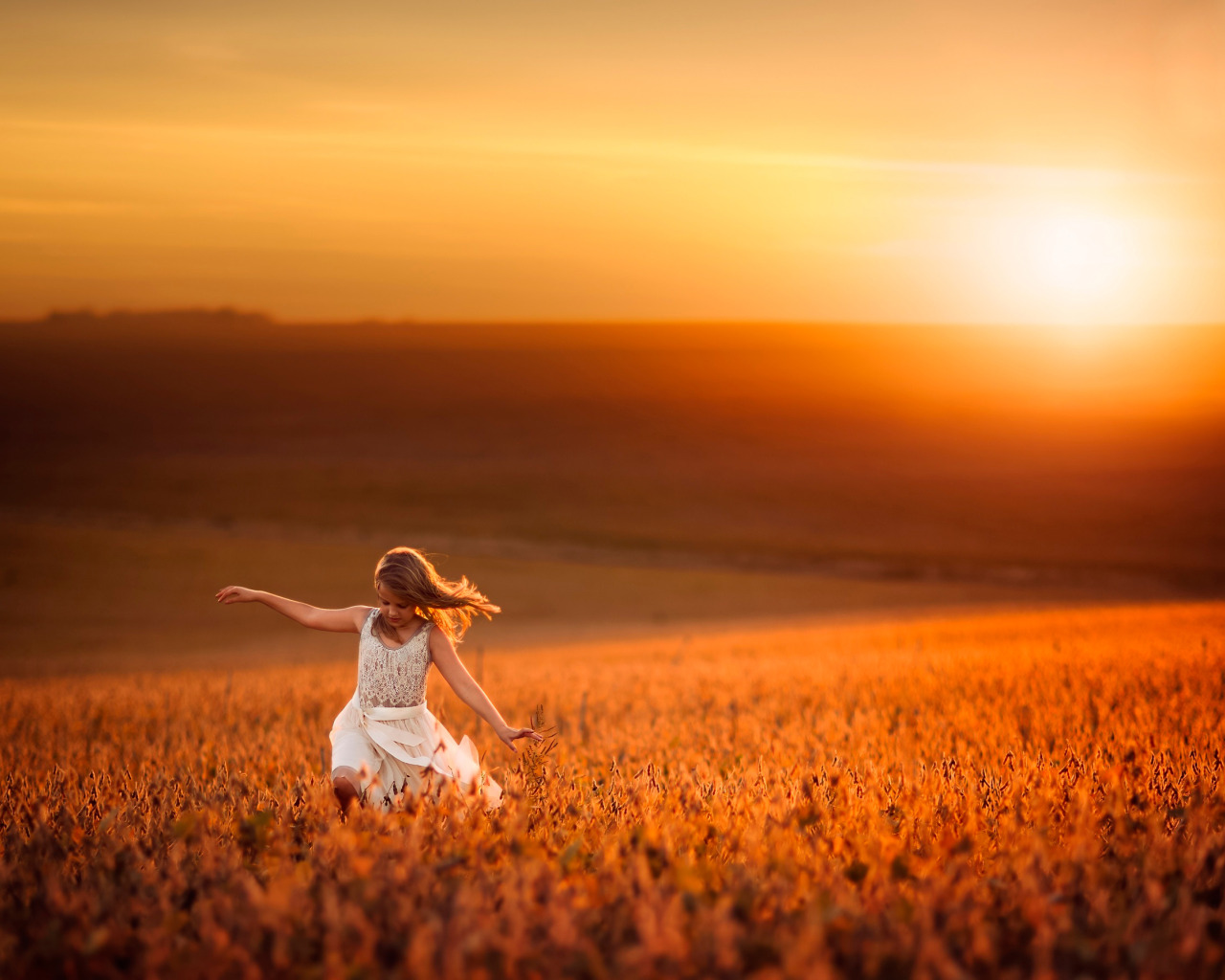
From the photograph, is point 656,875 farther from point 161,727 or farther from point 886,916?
point 161,727

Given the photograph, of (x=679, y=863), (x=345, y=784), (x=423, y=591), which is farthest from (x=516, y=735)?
(x=679, y=863)

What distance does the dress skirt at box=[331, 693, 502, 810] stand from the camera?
216 inches

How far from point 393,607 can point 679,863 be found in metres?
2.67

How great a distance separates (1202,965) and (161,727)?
9.26m

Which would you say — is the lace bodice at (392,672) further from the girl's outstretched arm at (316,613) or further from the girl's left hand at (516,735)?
the girl's left hand at (516,735)

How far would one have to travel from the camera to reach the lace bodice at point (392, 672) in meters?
5.69

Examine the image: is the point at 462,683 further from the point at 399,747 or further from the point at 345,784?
the point at 345,784

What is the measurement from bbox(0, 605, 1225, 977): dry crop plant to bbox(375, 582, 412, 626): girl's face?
102 cm

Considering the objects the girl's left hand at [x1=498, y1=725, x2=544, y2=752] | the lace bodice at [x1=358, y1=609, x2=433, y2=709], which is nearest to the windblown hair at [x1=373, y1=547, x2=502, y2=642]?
the lace bodice at [x1=358, y1=609, x2=433, y2=709]

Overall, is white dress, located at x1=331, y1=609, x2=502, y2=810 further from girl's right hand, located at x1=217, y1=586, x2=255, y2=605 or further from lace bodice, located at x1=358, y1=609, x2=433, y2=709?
girl's right hand, located at x1=217, y1=586, x2=255, y2=605

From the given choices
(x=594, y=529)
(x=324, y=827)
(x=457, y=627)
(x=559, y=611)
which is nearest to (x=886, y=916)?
(x=324, y=827)

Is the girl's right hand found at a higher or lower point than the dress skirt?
higher

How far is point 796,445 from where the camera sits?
81688 millimetres

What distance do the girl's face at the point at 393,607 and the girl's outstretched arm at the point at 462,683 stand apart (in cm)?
21
